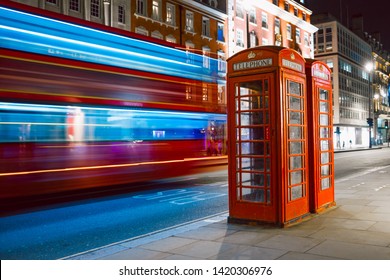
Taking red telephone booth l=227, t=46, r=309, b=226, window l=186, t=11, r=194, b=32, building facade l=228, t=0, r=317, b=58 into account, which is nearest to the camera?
red telephone booth l=227, t=46, r=309, b=226

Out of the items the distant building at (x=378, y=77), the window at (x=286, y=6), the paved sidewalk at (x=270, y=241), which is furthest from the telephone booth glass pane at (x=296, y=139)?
the distant building at (x=378, y=77)

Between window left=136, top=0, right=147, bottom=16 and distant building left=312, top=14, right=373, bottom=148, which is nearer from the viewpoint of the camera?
window left=136, top=0, right=147, bottom=16

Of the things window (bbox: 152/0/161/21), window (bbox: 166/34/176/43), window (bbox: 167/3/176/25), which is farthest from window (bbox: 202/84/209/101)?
window (bbox: 167/3/176/25)

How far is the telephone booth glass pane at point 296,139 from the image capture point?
6816 millimetres

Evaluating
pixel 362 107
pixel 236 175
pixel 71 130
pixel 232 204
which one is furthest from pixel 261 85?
pixel 362 107

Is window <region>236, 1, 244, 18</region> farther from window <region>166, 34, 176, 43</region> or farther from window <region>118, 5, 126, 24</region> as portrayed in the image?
window <region>118, 5, 126, 24</region>

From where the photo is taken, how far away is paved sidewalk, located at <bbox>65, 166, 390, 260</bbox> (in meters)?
5.05

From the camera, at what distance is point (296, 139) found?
275 inches

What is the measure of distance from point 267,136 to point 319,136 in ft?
5.15

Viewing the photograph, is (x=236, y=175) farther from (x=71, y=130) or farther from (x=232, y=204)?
(x=71, y=130)

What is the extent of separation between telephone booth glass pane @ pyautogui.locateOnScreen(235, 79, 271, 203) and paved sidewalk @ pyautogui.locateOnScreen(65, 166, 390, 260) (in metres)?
0.66

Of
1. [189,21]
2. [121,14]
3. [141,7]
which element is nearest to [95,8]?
[121,14]

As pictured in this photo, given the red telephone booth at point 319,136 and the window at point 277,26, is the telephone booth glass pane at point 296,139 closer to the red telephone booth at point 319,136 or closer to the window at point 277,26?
the red telephone booth at point 319,136

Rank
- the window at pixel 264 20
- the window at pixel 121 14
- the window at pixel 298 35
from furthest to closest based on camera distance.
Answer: the window at pixel 298 35 → the window at pixel 264 20 → the window at pixel 121 14
